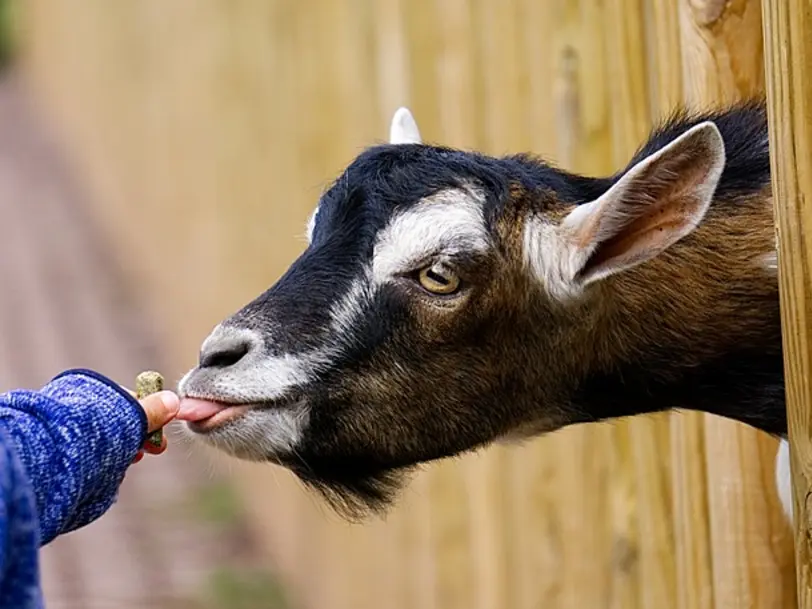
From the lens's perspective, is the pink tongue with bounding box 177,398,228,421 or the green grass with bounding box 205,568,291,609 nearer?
the pink tongue with bounding box 177,398,228,421

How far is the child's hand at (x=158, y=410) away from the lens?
2.38m

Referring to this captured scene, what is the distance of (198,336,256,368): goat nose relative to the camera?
259 cm

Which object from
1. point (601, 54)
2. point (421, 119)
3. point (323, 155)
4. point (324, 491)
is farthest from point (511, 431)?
point (323, 155)

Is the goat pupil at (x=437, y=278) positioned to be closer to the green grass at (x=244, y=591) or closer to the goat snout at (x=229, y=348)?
the goat snout at (x=229, y=348)

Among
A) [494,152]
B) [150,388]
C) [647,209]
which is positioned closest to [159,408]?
[150,388]

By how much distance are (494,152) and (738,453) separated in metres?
1.37

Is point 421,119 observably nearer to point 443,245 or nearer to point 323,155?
point 323,155

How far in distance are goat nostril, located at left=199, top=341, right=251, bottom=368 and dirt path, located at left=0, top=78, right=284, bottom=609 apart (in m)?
0.52

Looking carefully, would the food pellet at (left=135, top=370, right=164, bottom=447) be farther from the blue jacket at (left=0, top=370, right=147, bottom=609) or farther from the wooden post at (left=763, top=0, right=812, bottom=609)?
the wooden post at (left=763, top=0, right=812, bottom=609)

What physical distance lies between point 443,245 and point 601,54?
1.07m

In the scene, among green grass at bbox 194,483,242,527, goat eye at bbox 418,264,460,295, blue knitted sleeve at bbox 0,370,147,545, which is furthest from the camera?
green grass at bbox 194,483,242,527

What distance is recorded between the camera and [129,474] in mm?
8984

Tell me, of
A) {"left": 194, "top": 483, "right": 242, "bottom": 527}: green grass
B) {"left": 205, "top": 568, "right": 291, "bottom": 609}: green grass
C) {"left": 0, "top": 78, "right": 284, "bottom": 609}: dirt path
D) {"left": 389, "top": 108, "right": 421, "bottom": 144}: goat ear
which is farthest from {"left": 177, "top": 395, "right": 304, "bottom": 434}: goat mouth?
{"left": 194, "top": 483, "right": 242, "bottom": 527}: green grass

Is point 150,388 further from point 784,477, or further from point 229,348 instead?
point 784,477
